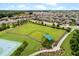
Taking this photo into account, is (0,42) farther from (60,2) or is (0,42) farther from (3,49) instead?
(60,2)

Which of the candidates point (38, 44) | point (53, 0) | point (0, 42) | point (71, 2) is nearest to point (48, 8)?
point (53, 0)

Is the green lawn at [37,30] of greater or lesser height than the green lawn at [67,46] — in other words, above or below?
above

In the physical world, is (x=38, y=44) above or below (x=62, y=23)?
below

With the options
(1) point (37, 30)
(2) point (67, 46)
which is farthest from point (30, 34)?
(2) point (67, 46)

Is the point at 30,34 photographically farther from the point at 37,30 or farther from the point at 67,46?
the point at 67,46

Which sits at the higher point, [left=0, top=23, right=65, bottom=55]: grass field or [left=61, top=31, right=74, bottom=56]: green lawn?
[left=0, top=23, right=65, bottom=55]: grass field

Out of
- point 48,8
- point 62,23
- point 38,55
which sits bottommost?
point 38,55

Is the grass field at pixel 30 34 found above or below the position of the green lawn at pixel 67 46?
above
